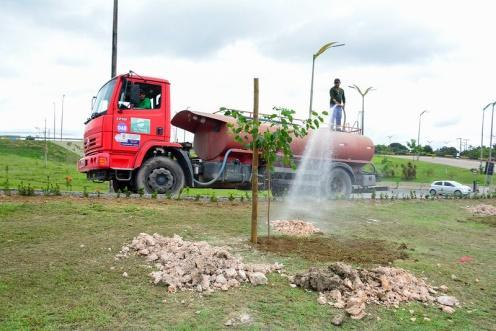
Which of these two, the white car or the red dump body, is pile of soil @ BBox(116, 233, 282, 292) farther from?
the white car

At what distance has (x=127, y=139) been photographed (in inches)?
492

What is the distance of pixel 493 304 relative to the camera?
5504mm

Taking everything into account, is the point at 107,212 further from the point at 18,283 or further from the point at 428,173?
the point at 428,173

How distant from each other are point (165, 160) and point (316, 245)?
6.39 m

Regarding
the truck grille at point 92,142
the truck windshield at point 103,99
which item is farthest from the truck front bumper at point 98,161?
the truck windshield at point 103,99

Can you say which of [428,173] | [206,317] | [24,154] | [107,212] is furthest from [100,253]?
[428,173]

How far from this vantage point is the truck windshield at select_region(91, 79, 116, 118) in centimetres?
1263

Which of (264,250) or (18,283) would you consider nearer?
(18,283)

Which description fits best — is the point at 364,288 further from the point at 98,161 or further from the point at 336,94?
the point at 336,94

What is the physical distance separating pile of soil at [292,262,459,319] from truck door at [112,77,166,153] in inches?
312

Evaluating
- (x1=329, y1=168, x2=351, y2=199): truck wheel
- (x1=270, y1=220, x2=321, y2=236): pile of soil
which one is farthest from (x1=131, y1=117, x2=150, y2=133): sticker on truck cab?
(x1=329, y1=168, x2=351, y2=199): truck wheel

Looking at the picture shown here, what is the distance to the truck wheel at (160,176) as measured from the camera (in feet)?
41.9

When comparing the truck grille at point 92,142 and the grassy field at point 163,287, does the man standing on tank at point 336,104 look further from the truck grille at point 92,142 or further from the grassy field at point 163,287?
the truck grille at point 92,142

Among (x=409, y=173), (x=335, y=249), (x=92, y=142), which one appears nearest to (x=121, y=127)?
(x=92, y=142)
